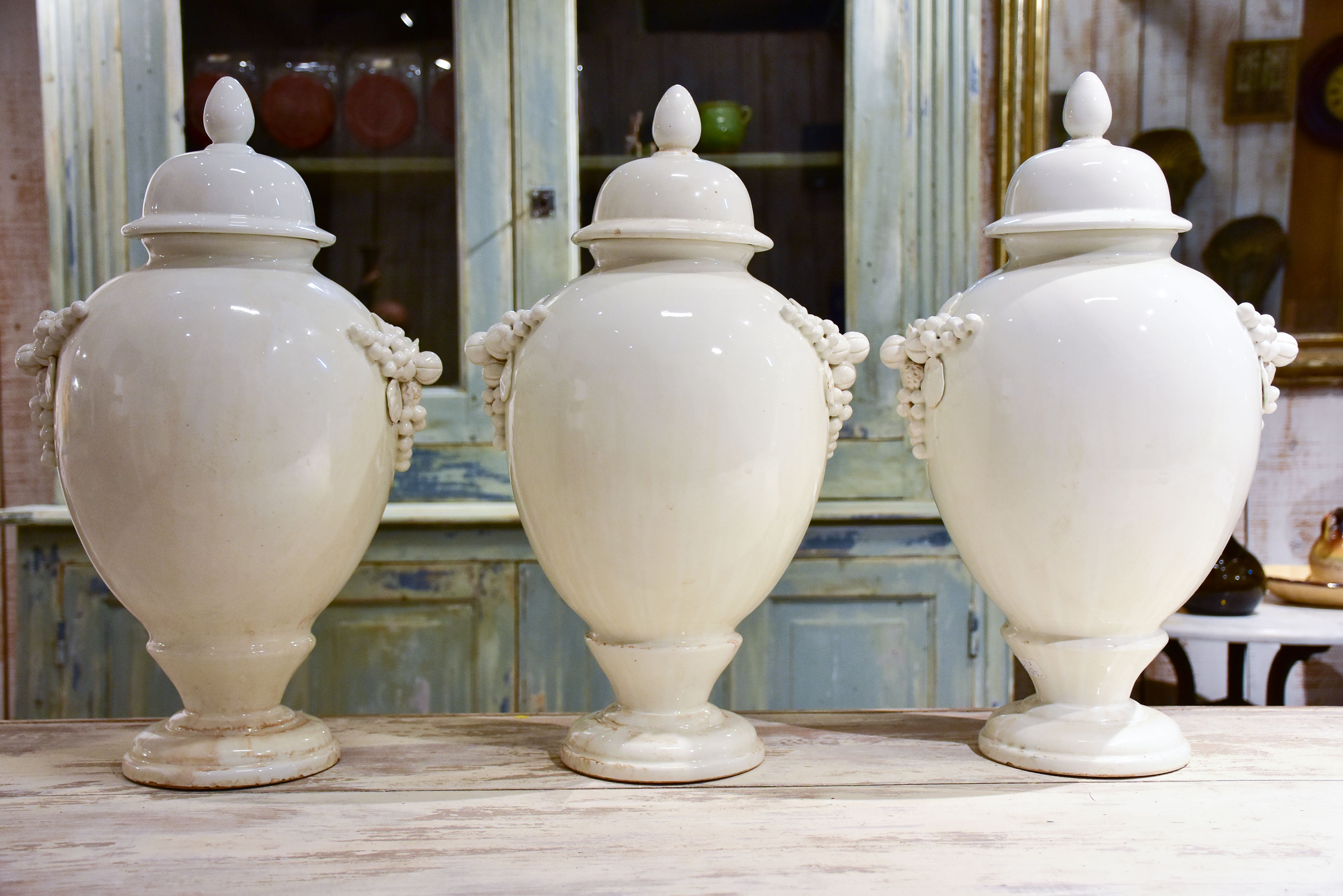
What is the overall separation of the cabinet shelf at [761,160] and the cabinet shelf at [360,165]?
237mm

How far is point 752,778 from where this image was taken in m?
0.72

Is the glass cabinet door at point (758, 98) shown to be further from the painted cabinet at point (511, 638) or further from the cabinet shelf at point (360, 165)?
the painted cabinet at point (511, 638)

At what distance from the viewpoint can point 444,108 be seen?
1.46m

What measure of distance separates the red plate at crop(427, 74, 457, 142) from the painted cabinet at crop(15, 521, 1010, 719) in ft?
1.84

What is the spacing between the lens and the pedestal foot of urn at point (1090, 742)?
73cm

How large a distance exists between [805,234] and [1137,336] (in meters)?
0.83

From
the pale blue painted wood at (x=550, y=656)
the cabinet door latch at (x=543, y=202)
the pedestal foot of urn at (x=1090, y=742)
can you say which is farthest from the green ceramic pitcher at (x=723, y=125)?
the pedestal foot of urn at (x=1090, y=742)

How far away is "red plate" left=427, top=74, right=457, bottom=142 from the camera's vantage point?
1450 millimetres

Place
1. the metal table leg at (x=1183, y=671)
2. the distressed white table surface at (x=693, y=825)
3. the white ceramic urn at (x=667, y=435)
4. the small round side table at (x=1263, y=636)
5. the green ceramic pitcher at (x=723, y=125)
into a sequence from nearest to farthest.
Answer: the distressed white table surface at (x=693, y=825)
the white ceramic urn at (x=667, y=435)
the small round side table at (x=1263, y=636)
the green ceramic pitcher at (x=723, y=125)
the metal table leg at (x=1183, y=671)

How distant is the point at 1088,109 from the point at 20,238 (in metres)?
1.73

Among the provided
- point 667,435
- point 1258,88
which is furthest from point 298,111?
point 1258,88

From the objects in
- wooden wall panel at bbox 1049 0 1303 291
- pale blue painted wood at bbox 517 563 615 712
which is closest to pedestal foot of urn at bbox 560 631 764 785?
pale blue painted wood at bbox 517 563 615 712

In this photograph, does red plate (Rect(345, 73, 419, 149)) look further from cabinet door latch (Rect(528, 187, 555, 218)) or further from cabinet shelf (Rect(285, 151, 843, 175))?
cabinet door latch (Rect(528, 187, 555, 218))

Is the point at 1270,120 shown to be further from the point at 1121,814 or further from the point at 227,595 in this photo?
the point at 227,595
